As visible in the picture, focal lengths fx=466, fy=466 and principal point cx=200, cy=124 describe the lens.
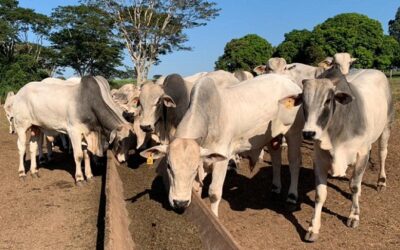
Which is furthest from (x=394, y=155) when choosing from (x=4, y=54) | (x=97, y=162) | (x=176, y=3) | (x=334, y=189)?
(x=4, y=54)

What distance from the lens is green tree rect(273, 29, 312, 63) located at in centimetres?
4256

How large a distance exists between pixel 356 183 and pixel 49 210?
4459mm

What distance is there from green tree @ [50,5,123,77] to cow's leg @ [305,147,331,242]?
3421cm

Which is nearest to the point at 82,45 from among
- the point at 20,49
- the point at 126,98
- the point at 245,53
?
the point at 20,49

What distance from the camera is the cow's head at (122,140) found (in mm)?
8251

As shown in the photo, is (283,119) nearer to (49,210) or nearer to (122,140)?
(122,140)

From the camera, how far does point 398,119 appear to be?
13.9 m

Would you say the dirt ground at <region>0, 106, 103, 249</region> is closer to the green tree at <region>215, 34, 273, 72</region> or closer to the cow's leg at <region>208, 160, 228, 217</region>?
the cow's leg at <region>208, 160, 228, 217</region>

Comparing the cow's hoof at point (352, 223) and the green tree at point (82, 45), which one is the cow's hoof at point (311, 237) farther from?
the green tree at point (82, 45)

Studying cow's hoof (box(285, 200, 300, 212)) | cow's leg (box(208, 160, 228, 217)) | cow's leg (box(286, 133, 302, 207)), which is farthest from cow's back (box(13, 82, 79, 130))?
cow's hoof (box(285, 200, 300, 212))

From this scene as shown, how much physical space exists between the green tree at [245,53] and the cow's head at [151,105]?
39434 millimetres

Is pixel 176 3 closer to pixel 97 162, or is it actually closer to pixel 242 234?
pixel 97 162

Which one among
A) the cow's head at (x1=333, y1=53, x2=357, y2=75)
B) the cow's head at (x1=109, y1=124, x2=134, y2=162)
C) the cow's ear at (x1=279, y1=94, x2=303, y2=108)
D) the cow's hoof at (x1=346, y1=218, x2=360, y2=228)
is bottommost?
the cow's hoof at (x1=346, y1=218, x2=360, y2=228)

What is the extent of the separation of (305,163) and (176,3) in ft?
77.4
